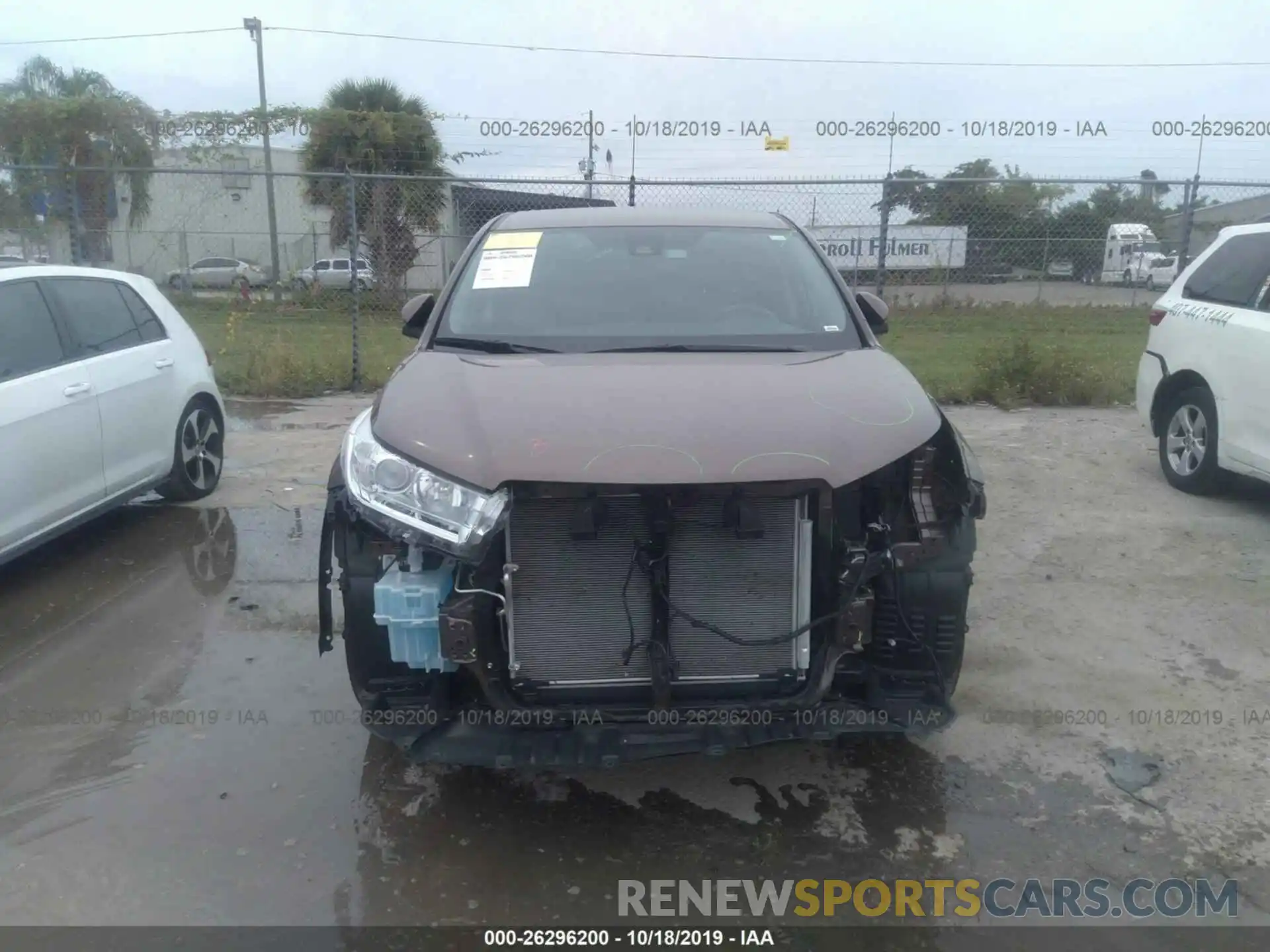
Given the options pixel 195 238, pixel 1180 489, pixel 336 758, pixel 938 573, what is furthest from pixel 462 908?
pixel 195 238

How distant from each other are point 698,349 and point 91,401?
132 inches

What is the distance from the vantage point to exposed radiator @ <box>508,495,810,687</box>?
2756 millimetres

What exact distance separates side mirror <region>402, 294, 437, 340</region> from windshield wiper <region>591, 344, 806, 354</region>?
1.20 meters

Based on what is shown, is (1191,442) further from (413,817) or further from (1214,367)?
(413,817)

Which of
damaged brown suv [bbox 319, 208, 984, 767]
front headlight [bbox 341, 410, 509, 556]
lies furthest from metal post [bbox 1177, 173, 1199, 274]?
front headlight [bbox 341, 410, 509, 556]

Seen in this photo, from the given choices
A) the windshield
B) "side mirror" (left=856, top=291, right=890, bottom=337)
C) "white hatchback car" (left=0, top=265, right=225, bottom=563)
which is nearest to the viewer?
the windshield

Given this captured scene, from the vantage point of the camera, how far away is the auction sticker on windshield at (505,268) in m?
4.12

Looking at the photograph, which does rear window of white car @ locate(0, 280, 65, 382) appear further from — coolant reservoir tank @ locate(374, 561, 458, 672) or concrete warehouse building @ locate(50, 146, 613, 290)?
concrete warehouse building @ locate(50, 146, 613, 290)

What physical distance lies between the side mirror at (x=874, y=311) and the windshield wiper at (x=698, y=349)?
755 millimetres

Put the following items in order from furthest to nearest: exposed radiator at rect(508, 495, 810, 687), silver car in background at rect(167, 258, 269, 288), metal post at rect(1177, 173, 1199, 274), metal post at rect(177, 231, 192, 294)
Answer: metal post at rect(177, 231, 192, 294), silver car in background at rect(167, 258, 269, 288), metal post at rect(1177, 173, 1199, 274), exposed radiator at rect(508, 495, 810, 687)

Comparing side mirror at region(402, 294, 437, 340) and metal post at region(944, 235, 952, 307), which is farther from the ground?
side mirror at region(402, 294, 437, 340)

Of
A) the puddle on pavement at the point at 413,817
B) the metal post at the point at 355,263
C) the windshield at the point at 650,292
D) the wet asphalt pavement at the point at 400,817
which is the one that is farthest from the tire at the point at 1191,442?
the metal post at the point at 355,263

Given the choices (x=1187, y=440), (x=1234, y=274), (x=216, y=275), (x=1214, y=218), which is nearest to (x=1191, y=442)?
(x=1187, y=440)

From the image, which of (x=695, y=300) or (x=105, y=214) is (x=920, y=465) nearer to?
(x=695, y=300)
